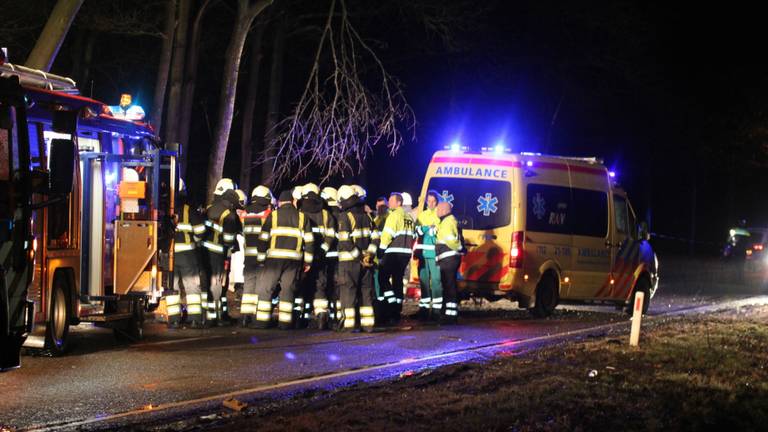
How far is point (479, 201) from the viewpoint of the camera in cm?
1452

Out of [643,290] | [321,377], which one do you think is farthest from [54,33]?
[643,290]

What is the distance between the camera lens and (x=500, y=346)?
1210 cm

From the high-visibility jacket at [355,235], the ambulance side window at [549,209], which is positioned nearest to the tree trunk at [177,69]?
the high-visibility jacket at [355,235]

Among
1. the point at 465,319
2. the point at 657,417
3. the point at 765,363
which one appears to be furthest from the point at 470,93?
the point at 657,417

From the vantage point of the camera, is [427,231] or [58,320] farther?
[427,231]

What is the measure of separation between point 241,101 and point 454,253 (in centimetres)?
Answer: 1923

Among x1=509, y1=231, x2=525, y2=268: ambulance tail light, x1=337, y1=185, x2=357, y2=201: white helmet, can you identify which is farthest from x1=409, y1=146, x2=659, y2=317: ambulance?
x1=337, y1=185, x2=357, y2=201: white helmet

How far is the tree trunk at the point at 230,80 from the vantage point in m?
17.7

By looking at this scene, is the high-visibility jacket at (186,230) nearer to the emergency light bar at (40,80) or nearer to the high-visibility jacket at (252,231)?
the high-visibility jacket at (252,231)

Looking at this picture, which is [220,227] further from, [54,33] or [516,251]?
[516,251]

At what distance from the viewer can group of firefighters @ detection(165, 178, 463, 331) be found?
12625 millimetres

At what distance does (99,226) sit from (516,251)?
5.88 meters

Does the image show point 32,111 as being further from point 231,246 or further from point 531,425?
point 531,425

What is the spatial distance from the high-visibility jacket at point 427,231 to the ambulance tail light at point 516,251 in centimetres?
111
